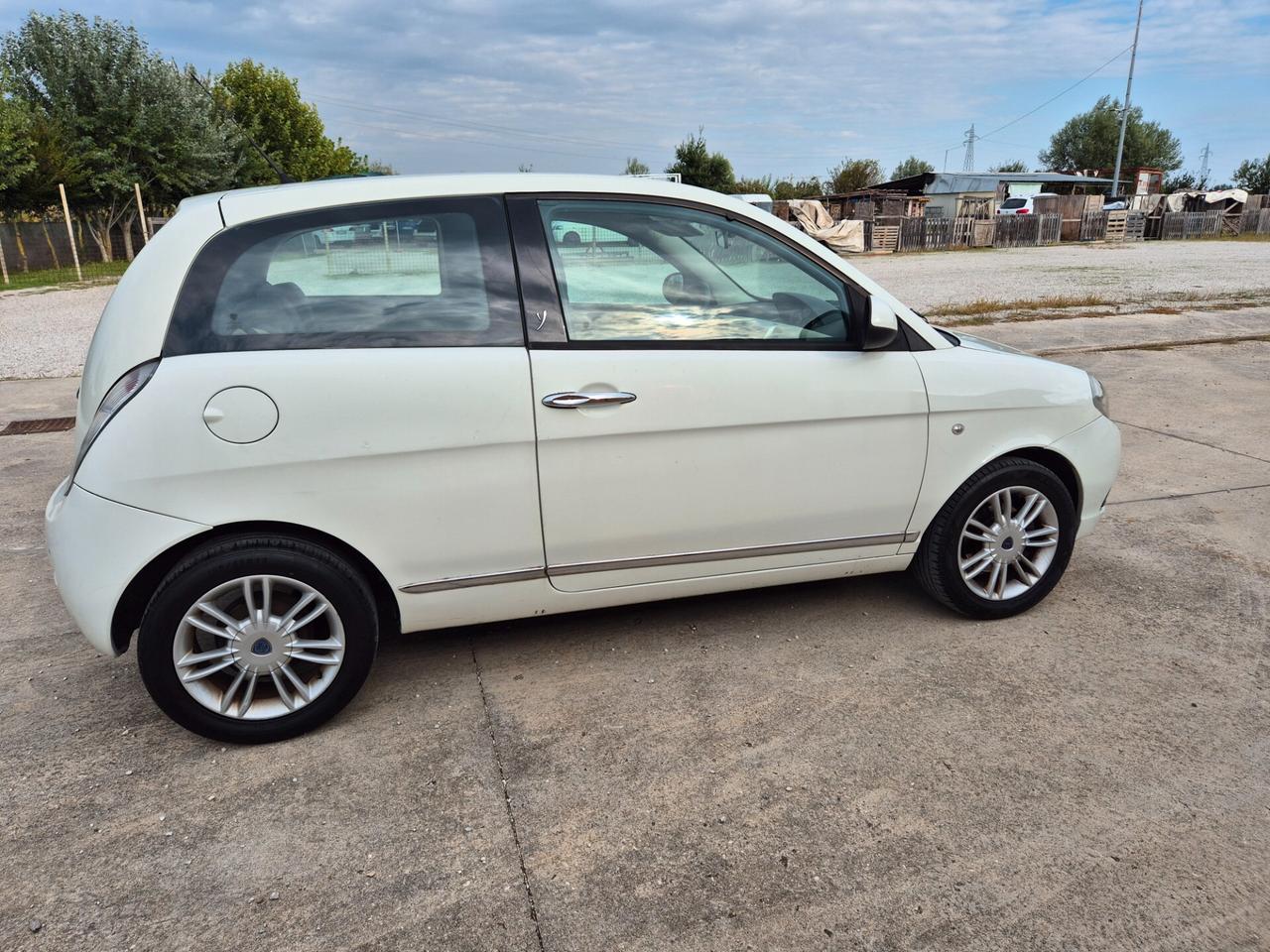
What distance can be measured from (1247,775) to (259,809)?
2887 millimetres

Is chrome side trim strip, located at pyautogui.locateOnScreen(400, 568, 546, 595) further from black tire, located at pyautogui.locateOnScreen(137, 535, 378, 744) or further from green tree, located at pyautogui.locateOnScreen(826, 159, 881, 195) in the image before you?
green tree, located at pyautogui.locateOnScreen(826, 159, 881, 195)

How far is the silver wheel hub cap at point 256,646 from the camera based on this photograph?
2.66 meters

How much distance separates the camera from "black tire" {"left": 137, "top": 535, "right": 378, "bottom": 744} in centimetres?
259

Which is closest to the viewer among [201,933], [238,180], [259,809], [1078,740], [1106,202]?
[201,933]

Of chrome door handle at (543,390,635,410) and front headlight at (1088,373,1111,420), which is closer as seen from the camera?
chrome door handle at (543,390,635,410)

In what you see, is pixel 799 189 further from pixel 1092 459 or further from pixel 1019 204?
pixel 1092 459

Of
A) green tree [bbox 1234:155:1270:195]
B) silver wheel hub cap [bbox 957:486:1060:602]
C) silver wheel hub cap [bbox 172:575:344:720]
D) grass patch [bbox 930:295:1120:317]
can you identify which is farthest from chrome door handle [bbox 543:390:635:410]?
green tree [bbox 1234:155:1270:195]

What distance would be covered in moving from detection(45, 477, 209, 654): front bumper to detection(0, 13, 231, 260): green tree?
29.1m

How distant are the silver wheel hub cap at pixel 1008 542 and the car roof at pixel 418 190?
1516mm

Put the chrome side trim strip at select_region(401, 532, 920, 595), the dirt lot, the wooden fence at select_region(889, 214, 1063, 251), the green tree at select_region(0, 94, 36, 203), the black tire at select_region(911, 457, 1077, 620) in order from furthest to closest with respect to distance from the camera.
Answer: the wooden fence at select_region(889, 214, 1063, 251) → the green tree at select_region(0, 94, 36, 203) → the black tire at select_region(911, 457, 1077, 620) → the chrome side trim strip at select_region(401, 532, 920, 595) → the dirt lot

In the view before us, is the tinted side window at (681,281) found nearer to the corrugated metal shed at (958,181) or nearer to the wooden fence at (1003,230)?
the wooden fence at (1003,230)

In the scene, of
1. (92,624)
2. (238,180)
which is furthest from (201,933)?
(238,180)

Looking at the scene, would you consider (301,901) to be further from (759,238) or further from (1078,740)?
(759,238)

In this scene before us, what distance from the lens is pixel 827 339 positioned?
317 cm
